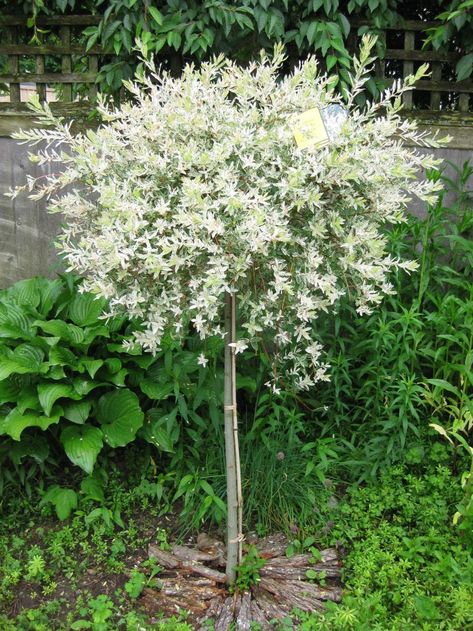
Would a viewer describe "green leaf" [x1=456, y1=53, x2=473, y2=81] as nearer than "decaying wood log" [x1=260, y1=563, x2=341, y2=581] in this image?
No

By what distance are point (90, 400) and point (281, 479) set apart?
1021 millimetres

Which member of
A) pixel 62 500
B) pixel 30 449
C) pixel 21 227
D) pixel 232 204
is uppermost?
pixel 21 227

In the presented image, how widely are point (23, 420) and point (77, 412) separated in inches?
9.8

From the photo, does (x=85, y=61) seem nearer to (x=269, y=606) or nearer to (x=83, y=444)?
(x=83, y=444)

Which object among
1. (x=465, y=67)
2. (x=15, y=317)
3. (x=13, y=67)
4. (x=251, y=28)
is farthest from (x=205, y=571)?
(x=13, y=67)

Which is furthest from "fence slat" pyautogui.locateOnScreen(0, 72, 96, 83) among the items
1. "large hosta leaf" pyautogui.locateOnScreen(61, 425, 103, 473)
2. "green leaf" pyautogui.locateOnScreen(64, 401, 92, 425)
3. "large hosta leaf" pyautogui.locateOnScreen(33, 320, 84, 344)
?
"large hosta leaf" pyautogui.locateOnScreen(61, 425, 103, 473)

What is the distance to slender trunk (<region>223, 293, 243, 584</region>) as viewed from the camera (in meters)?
2.56

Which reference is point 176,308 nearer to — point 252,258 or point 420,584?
point 252,258

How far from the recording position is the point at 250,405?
3.53 metres

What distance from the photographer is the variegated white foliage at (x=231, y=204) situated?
2088 millimetres

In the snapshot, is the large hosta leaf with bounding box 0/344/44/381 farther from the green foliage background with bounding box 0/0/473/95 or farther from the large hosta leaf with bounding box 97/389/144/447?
the green foliage background with bounding box 0/0/473/95

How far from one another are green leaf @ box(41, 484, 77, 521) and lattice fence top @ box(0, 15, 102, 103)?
8.40ft

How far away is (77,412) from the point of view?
3.13m

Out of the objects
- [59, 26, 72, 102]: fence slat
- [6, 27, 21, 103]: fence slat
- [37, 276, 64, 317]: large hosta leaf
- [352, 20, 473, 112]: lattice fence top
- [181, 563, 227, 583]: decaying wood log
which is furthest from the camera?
[6, 27, 21, 103]: fence slat
